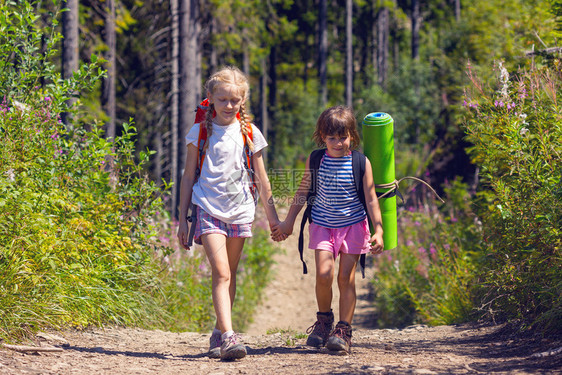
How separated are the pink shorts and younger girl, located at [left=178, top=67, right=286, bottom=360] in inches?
11.4

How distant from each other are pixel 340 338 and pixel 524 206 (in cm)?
171

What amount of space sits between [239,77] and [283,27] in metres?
25.0

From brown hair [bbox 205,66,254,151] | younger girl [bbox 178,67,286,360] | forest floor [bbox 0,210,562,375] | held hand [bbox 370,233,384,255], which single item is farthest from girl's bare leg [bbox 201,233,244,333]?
held hand [bbox 370,233,384,255]

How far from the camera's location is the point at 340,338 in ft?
13.9

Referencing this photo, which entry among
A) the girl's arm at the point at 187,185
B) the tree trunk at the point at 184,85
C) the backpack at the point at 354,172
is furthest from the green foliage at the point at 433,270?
the tree trunk at the point at 184,85

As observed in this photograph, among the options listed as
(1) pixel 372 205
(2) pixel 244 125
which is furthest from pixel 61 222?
(1) pixel 372 205

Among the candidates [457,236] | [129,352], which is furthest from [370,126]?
[457,236]

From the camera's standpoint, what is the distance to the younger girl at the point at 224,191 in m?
4.27

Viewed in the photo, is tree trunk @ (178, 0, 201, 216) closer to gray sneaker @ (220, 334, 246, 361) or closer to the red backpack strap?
the red backpack strap

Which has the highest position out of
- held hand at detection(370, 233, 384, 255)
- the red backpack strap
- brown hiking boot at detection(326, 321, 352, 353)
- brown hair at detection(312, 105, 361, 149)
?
brown hair at detection(312, 105, 361, 149)

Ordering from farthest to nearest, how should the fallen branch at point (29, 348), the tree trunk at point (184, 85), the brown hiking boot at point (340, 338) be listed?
the tree trunk at point (184, 85)
the brown hiking boot at point (340, 338)
the fallen branch at point (29, 348)

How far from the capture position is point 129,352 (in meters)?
4.62

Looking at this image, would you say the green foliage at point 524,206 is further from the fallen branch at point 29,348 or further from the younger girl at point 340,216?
the fallen branch at point 29,348

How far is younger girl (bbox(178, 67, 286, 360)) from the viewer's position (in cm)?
427
